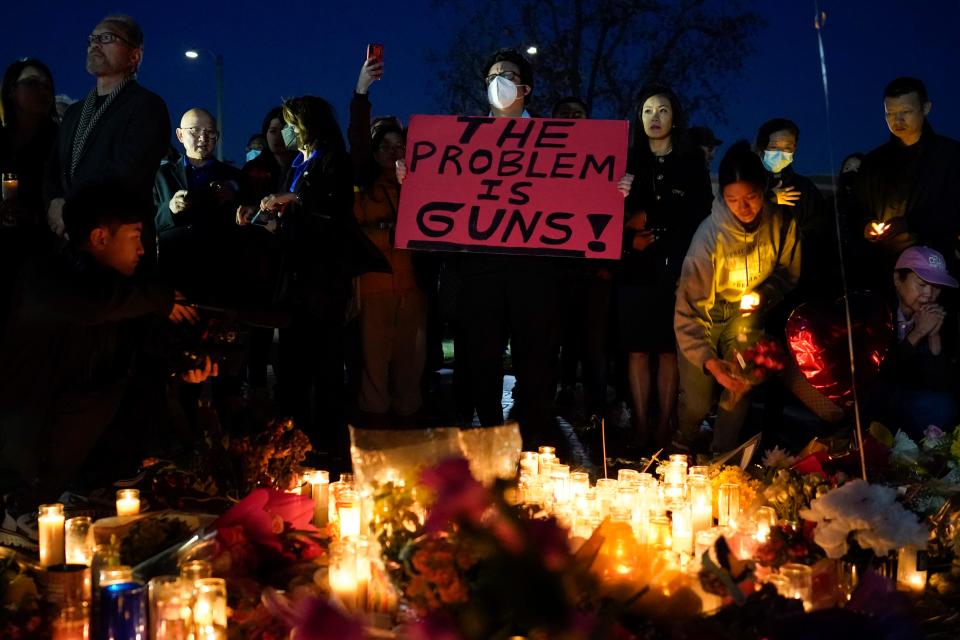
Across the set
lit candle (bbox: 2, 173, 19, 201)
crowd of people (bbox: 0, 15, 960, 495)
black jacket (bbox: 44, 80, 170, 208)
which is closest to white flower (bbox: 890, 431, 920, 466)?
crowd of people (bbox: 0, 15, 960, 495)

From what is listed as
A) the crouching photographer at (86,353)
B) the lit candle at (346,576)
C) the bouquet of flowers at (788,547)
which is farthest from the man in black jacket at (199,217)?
the bouquet of flowers at (788,547)

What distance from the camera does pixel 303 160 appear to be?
6133mm

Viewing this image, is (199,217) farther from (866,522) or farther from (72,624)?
(866,522)

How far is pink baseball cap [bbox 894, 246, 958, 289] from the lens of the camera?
5.70m

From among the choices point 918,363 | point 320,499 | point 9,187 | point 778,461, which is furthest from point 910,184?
point 9,187

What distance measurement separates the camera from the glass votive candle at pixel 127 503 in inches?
158

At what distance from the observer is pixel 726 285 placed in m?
5.84

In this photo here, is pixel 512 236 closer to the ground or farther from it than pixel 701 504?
farther from it

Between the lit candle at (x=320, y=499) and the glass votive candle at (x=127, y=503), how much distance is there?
2.34 ft

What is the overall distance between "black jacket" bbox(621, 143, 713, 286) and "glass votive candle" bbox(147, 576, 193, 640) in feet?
12.7

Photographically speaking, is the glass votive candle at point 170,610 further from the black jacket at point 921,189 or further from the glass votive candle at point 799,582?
the black jacket at point 921,189

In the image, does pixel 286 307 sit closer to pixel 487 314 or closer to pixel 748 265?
pixel 487 314

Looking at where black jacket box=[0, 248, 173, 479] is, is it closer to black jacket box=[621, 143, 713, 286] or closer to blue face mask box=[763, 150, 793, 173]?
black jacket box=[621, 143, 713, 286]

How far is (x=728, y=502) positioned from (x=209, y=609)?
212cm
